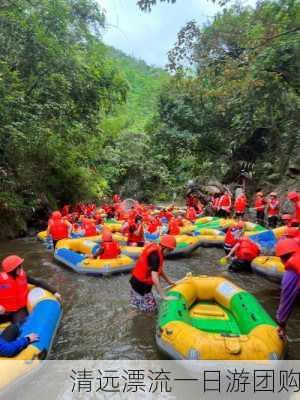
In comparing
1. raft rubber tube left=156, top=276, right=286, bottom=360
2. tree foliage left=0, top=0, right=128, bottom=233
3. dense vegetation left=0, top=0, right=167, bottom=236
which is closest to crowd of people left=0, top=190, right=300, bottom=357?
raft rubber tube left=156, top=276, right=286, bottom=360

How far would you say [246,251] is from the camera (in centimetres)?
823

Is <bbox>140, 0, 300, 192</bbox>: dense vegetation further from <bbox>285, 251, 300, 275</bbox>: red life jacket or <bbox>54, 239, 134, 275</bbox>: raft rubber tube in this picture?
<bbox>54, 239, 134, 275</bbox>: raft rubber tube

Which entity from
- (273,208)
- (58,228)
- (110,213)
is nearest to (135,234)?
(58,228)

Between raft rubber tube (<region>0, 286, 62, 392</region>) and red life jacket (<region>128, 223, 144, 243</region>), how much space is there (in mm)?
3888

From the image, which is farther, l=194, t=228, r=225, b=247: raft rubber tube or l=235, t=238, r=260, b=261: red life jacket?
l=194, t=228, r=225, b=247: raft rubber tube

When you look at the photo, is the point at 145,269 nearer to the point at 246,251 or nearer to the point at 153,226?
the point at 246,251

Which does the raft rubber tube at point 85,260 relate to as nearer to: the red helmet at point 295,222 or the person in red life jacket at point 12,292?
the person in red life jacket at point 12,292

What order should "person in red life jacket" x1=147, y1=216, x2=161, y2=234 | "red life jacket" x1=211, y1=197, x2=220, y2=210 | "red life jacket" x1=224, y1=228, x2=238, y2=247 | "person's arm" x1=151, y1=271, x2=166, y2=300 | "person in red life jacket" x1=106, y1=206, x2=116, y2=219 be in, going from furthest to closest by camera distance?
"person in red life jacket" x1=106, y1=206, x2=116, y2=219
"red life jacket" x1=211, y1=197, x2=220, y2=210
"person in red life jacket" x1=147, y1=216, x2=161, y2=234
"red life jacket" x1=224, y1=228, x2=238, y2=247
"person's arm" x1=151, y1=271, x2=166, y2=300

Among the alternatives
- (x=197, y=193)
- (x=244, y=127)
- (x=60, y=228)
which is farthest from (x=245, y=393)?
(x=197, y=193)

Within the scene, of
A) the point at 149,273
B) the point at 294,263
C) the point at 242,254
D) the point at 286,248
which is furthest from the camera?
the point at 242,254

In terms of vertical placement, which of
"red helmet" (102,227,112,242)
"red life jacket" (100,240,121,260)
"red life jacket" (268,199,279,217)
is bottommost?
"red life jacket" (100,240,121,260)

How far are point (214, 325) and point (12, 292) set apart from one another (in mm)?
2596

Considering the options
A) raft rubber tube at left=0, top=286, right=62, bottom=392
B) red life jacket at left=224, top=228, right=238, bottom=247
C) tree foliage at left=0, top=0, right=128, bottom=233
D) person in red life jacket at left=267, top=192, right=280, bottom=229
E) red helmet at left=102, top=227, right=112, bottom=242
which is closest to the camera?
raft rubber tube at left=0, top=286, right=62, bottom=392

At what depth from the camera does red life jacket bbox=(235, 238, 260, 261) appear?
8.18 m
